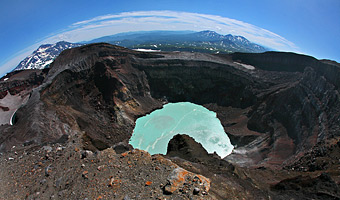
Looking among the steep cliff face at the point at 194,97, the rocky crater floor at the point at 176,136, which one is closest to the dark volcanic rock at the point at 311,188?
the rocky crater floor at the point at 176,136

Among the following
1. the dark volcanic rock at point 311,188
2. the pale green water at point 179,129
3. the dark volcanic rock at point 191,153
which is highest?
the dark volcanic rock at point 311,188

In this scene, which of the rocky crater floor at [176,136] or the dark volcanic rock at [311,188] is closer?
the rocky crater floor at [176,136]

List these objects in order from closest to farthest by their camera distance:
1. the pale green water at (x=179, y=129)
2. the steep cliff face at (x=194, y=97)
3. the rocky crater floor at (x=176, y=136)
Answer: the rocky crater floor at (x=176, y=136) → the steep cliff face at (x=194, y=97) → the pale green water at (x=179, y=129)

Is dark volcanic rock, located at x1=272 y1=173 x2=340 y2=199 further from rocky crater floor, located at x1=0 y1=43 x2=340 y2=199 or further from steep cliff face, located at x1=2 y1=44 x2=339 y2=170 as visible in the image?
steep cliff face, located at x1=2 y1=44 x2=339 y2=170

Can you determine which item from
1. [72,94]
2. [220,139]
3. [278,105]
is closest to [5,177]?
[72,94]

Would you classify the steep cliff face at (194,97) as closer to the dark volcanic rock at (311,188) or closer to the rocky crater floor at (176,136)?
the rocky crater floor at (176,136)

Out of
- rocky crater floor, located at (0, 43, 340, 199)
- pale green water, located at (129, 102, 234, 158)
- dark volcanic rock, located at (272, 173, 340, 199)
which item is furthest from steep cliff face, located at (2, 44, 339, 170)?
dark volcanic rock, located at (272, 173, 340, 199)
